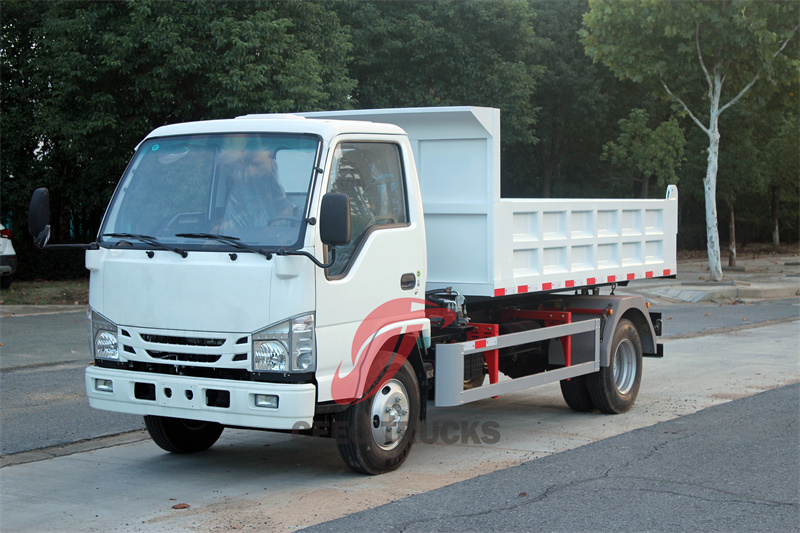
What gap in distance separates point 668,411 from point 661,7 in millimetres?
16399

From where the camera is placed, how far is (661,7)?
23.3 metres

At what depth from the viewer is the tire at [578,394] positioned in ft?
30.3

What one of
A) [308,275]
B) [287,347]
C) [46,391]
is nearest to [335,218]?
[308,275]

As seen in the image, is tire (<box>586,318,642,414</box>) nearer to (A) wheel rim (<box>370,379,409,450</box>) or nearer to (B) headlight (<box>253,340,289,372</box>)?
(A) wheel rim (<box>370,379,409,450</box>)

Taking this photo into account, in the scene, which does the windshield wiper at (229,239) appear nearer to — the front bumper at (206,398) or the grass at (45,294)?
the front bumper at (206,398)

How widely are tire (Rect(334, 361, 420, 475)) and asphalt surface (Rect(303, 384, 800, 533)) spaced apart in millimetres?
554

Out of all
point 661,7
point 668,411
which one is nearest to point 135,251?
point 668,411

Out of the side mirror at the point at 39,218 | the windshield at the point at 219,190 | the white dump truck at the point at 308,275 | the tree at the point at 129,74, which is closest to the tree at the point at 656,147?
the tree at the point at 129,74

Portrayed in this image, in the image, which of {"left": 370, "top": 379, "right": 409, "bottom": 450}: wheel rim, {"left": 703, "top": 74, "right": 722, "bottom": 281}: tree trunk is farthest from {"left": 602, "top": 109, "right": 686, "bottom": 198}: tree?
{"left": 370, "top": 379, "right": 409, "bottom": 450}: wheel rim

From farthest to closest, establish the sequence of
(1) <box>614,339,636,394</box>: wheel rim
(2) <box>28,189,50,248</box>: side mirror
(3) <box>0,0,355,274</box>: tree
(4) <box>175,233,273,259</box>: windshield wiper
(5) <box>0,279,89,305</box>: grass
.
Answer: (3) <box>0,0,355,274</box>: tree, (5) <box>0,279,89,305</box>: grass, (1) <box>614,339,636,394</box>: wheel rim, (2) <box>28,189,50,248</box>: side mirror, (4) <box>175,233,273,259</box>: windshield wiper

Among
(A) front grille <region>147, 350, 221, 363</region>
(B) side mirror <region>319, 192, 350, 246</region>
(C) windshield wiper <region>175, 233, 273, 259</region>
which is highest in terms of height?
(B) side mirror <region>319, 192, 350, 246</region>

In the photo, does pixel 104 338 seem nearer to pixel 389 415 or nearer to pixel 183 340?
pixel 183 340

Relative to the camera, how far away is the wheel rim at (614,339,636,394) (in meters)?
9.52

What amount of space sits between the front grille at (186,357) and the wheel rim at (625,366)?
4667 millimetres
